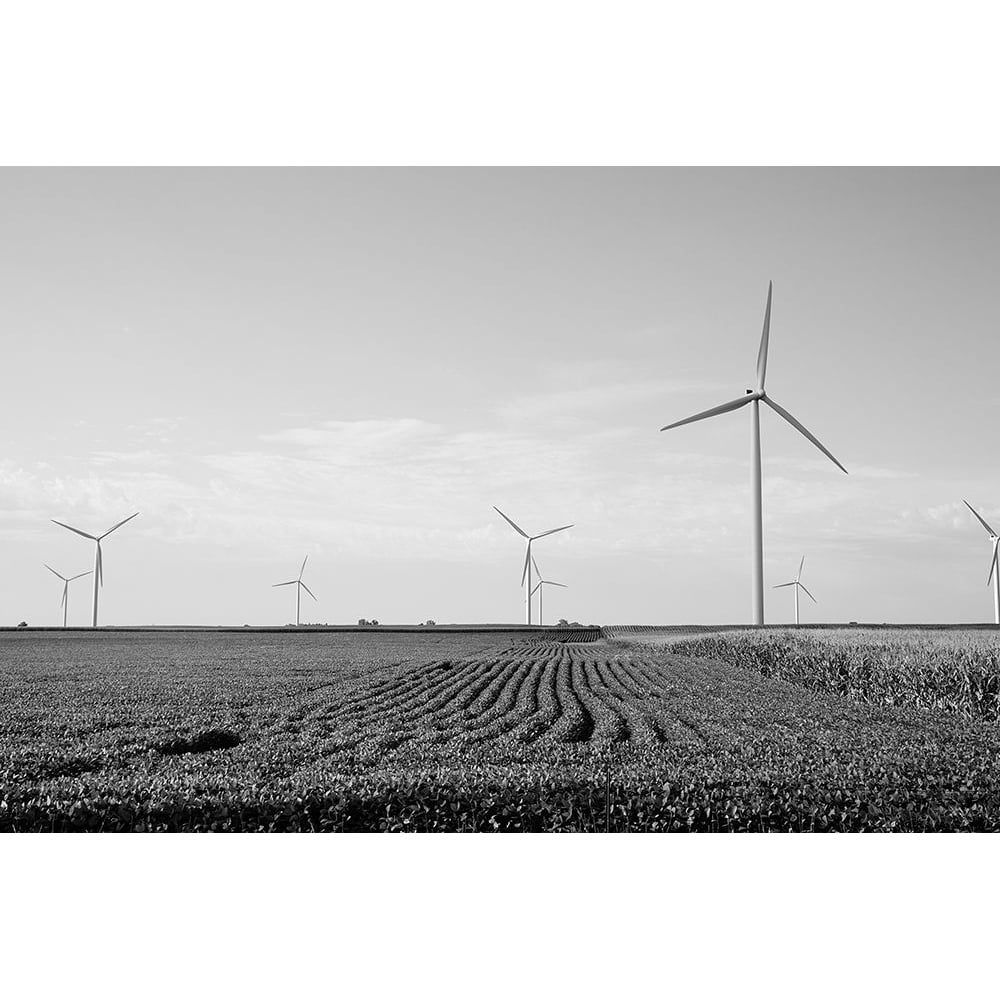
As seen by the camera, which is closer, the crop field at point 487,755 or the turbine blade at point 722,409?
the crop field at point 487,755

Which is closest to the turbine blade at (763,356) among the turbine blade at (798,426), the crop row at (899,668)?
the turbine blade at (798,426)

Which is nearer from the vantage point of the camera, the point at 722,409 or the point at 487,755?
the point at 487,755

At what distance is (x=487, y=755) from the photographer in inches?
611

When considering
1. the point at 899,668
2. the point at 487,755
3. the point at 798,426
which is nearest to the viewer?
the point at 487,755

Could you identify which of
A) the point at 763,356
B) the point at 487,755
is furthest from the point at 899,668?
the point at 763,356

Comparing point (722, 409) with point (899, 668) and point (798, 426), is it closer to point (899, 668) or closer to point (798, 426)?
point (798, 426)

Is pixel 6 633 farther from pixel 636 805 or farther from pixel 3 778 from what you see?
pixel 636 805

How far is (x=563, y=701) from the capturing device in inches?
1109

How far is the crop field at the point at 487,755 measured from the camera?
11297 mm

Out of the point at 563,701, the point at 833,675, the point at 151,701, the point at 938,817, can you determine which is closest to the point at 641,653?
the point at 833,675

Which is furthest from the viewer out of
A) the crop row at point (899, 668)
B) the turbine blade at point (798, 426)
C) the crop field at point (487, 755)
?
the turbine blade at point (798, 426)

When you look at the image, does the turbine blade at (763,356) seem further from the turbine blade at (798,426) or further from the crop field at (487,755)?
the crop field at (487,755)

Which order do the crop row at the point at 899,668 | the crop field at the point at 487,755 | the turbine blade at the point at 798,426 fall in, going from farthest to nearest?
the turbine blade at the point at 798,426, the crop row at the point at 899,668, the crop field at the point at 487,755

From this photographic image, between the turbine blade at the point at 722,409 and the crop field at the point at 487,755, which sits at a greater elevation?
the turbine blade at the point at 722,409
